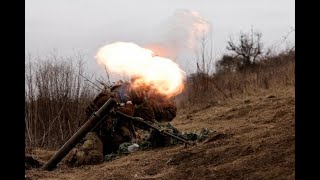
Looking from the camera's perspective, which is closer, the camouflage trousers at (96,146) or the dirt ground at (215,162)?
the dirt ground at (215,162)

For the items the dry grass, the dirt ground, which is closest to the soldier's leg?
the dirt ground

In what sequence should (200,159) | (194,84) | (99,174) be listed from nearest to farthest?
(200,159) < (99,174) < (194,84)

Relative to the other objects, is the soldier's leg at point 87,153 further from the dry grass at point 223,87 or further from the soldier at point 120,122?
the dry grass at point 223,87

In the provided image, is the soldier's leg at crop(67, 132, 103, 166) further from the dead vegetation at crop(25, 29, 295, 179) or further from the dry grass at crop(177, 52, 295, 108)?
the dry grass at crop(177, 52, 295, 108)

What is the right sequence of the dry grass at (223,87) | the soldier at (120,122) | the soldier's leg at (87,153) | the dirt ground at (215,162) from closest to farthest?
1. the dirt ground at (215,162)
2. the soldier's leg at (87,153)
3. the soldier at (120,122)
4. the dry grass at (223,87)

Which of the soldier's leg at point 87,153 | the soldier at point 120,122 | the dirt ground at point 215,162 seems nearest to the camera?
the dirt ground at point 215,162

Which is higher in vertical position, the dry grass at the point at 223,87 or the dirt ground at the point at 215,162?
the dry grass at the point at 223,87

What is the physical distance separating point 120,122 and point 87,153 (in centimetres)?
124

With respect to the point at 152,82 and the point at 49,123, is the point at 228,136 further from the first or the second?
the point at 49,123

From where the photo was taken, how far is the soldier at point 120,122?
27.3ft

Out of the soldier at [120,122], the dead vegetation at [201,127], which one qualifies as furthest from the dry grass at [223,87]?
the soldier at [120,122]

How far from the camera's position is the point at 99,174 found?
6.85 meters
